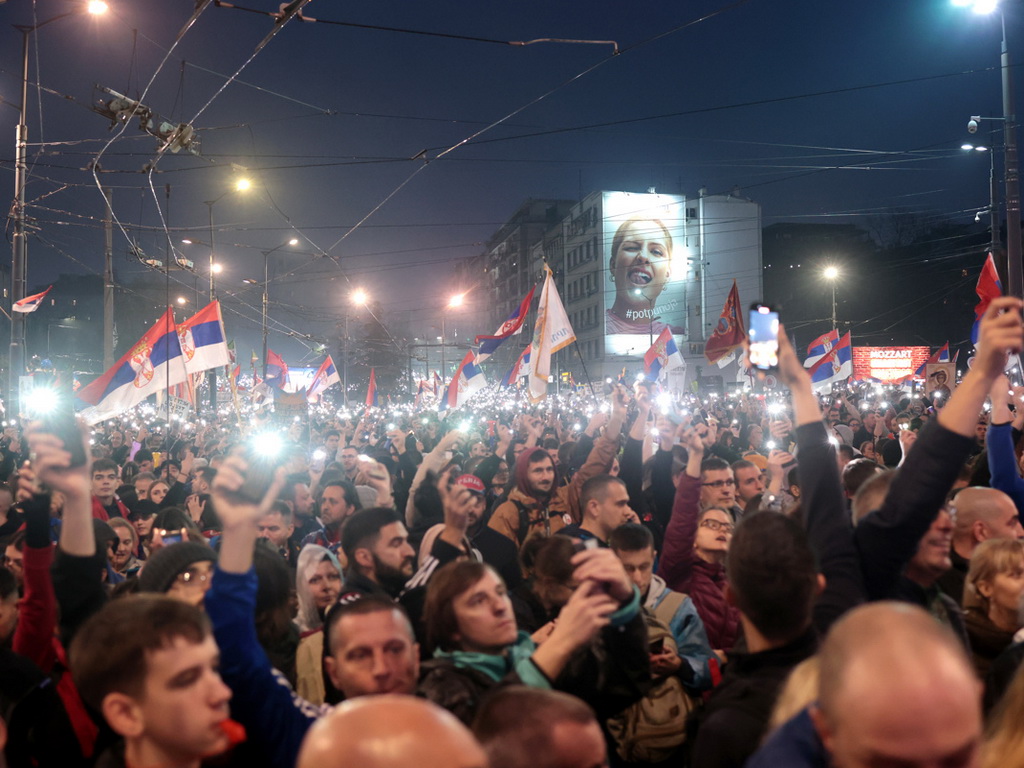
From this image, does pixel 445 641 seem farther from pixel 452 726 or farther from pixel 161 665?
pixel 452 726

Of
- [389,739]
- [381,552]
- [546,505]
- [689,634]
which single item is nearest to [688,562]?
[689,634]

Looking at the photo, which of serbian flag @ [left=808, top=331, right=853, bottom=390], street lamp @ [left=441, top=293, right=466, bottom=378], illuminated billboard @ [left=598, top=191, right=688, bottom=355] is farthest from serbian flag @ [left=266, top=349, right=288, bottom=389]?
illuminated billboard @ [left=598, top=191, right=688, bottom=355]

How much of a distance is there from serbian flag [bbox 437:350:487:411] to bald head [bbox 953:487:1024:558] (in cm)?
1610

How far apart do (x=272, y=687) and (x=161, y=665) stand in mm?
453

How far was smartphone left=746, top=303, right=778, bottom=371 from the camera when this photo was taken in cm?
347

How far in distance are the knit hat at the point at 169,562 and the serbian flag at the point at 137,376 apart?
24.6 feet

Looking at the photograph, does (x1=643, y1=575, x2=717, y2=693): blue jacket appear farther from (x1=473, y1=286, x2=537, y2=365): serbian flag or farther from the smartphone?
(x1=473, y1=286, x2=537, y2=365): serbian flag

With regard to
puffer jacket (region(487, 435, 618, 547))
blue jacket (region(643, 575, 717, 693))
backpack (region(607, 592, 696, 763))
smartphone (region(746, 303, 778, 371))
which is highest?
smartphone (region(746, 303, 778, 371))

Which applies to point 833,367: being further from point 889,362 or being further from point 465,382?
point 889,362

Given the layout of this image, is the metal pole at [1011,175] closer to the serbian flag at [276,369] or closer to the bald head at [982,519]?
the bald head at [982,519]

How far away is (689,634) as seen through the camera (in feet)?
14.2

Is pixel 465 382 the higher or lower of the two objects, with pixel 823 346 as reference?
lower

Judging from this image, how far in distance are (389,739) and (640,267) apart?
2794 inches

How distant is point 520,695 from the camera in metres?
2.20
